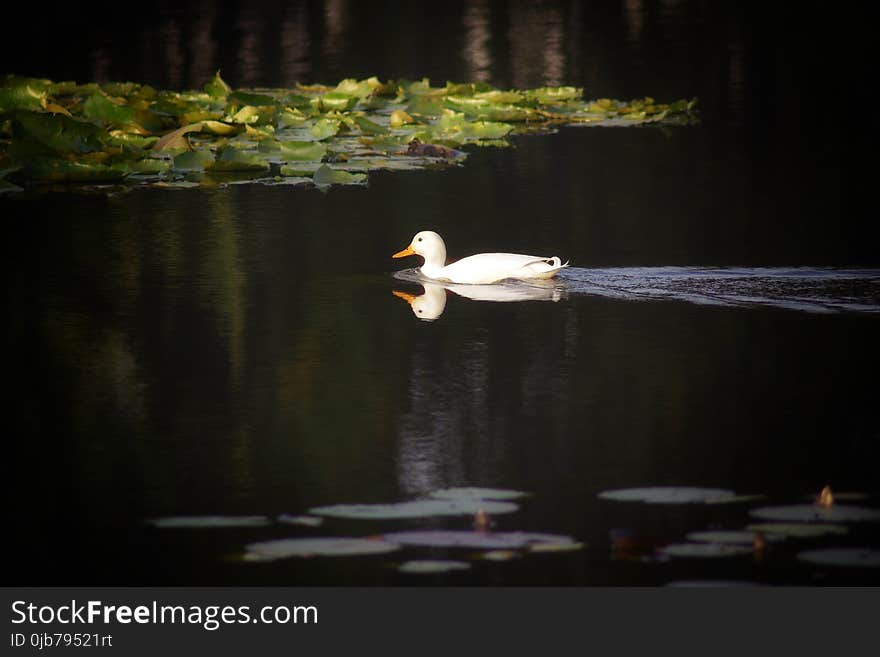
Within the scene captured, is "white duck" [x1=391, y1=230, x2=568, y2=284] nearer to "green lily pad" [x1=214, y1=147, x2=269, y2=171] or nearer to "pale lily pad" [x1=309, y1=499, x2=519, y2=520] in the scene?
"green lily pad" [x1=214, y1=147, x2=269, y2=171]

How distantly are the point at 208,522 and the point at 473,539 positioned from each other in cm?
91

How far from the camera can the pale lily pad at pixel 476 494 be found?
607cm

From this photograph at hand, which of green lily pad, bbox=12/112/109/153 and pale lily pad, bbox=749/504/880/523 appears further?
green lily pad, bbox=12/112/109/153

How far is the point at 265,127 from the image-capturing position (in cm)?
1536

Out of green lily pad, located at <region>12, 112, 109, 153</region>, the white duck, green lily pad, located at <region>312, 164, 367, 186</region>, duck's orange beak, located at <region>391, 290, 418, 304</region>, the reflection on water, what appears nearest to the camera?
the reflection on water

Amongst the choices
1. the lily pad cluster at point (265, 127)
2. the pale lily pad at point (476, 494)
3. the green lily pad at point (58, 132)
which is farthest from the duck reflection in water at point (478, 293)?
the green lily pad at point (58, 132)

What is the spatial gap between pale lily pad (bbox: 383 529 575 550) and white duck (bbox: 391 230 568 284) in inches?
161

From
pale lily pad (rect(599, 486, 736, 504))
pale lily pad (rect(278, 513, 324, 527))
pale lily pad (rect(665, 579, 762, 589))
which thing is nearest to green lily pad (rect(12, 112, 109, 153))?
pale lily pad (rect(278, 513, 324, 527))

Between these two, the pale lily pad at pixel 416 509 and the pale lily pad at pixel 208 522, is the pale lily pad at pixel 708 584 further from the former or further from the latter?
the pale lily pad at pixel 208 522

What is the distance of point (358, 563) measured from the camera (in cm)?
549

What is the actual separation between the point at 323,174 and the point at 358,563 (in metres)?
8.17

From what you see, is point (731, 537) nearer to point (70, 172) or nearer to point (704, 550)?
point (704, 550)

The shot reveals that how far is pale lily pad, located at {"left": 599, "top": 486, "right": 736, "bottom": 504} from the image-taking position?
6051 mm
